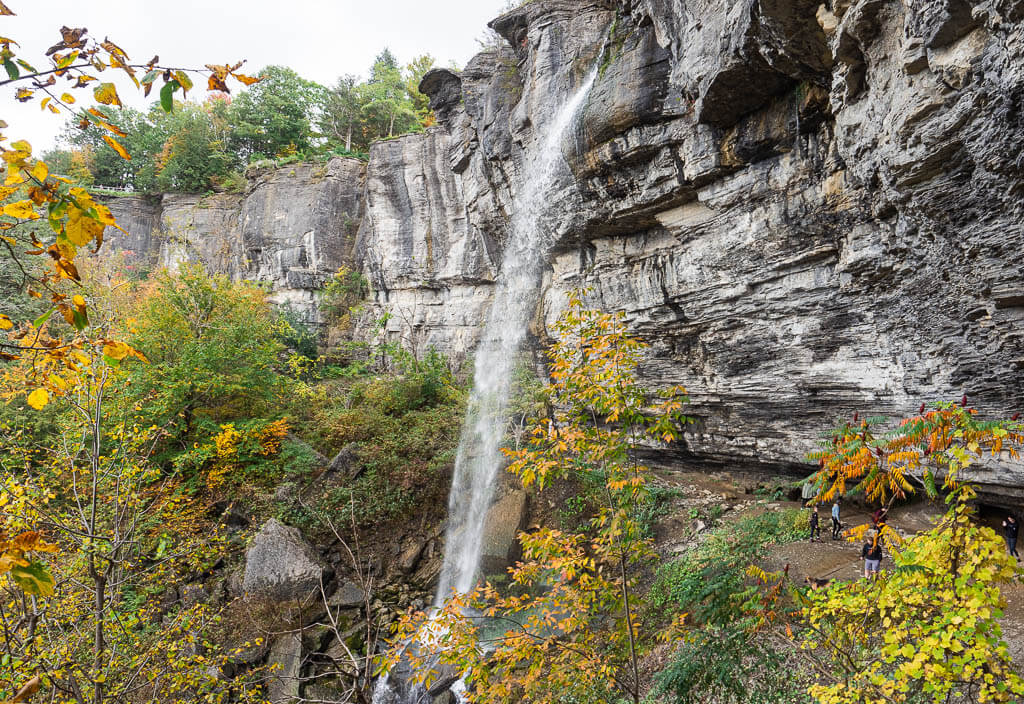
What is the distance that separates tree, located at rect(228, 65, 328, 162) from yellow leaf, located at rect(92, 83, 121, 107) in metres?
26.2

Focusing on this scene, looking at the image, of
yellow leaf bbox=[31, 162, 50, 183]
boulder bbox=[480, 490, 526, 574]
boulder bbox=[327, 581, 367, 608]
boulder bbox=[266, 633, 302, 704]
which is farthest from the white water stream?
yellow leaf bbox=[31, 162, 50, 183]

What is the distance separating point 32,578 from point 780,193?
1051cm

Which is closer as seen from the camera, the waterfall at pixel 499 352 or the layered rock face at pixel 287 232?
the waterfall at pixel 499 352

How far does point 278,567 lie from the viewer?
9188mm

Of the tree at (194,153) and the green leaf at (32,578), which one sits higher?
the tree at (194,153)

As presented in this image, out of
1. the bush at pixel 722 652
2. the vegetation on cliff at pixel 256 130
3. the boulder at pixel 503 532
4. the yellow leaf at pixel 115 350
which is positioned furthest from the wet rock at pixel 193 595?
the vegetation on cliff at pixel 256 130

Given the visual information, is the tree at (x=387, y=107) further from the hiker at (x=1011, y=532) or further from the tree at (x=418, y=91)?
the hiker at (x=1011, y=532)

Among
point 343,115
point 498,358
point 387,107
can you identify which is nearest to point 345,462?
point 498,358

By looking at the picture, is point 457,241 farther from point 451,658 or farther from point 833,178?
point 451,658

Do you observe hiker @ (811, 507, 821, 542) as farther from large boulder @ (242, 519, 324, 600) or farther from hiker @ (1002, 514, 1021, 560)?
large boulder @ (242, 519, 324, 600)

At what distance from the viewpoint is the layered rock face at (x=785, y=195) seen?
579cm

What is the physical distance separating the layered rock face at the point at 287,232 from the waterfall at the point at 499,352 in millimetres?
8983

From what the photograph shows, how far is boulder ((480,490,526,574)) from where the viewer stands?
33.1ft

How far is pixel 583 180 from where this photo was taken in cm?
1182
